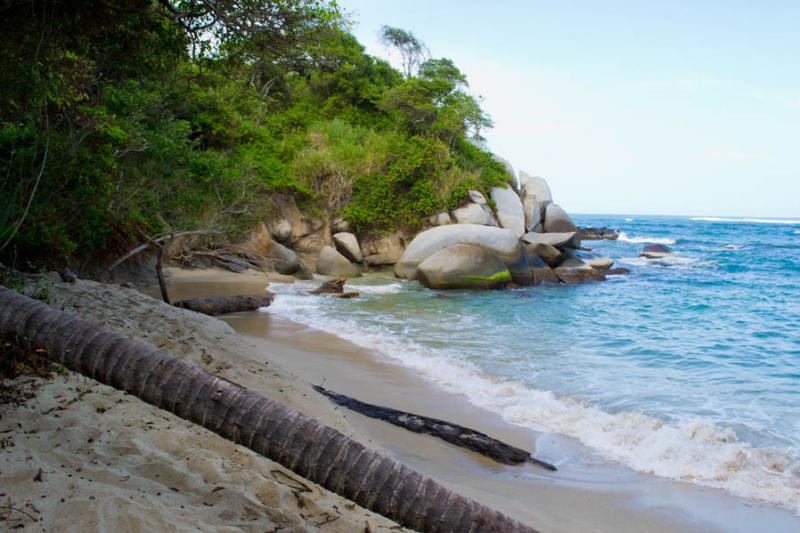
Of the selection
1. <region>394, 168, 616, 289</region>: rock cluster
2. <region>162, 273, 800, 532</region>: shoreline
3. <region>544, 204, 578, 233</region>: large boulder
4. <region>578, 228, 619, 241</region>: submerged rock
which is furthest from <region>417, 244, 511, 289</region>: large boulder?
<region>578, 228, 619, 241</region>: submerged rock

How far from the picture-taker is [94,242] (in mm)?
11594

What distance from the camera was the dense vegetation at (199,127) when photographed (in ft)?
17.7

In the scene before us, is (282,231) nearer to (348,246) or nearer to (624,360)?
(348,246)

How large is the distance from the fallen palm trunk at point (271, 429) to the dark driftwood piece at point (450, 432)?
312cm

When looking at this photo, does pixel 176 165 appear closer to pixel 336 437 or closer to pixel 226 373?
pixel 226 373

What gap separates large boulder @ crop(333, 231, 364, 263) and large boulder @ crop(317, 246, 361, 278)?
0.87 m

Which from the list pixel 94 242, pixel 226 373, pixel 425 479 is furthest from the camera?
pixel 94 242

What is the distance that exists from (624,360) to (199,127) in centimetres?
1604

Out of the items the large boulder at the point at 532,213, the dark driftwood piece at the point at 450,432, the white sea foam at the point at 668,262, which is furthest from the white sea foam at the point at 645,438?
the white sea foam at the point at 668,262

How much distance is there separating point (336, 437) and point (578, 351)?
8.83 meters

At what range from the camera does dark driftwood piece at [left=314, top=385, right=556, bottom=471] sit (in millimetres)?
5445

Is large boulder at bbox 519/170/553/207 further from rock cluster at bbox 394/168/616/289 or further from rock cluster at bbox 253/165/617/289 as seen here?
rock cluster at bbox 394/168/616/289

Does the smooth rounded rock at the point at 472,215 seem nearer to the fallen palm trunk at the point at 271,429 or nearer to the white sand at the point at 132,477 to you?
the white sand at the point at 132,477

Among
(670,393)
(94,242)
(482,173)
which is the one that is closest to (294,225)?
(482,173)
